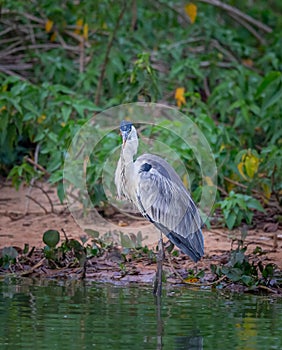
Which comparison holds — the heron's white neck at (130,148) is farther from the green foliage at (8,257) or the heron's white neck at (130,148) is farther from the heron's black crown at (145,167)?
the green foliage at (8,257)

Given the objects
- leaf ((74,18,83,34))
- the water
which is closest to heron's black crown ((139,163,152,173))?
the water

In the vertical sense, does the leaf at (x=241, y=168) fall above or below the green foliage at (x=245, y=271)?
above

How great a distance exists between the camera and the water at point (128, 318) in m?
4.71

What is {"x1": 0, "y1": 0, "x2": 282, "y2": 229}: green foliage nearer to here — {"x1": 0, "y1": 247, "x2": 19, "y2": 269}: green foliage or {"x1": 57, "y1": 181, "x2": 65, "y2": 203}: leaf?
{"x1": 57, "y1": 181, "x2": 65, "y2": 203}: leaf

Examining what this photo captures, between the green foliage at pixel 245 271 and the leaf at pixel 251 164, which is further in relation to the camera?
the leaf at pixel 251 164

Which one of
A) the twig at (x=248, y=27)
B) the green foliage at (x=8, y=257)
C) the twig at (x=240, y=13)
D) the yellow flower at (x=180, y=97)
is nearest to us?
the green foliage at (x=8, y=257)

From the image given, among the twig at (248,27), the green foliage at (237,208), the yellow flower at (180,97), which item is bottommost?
the green foliage at (237,208)

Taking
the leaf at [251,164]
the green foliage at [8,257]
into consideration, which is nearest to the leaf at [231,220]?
the leaf at [251,164]

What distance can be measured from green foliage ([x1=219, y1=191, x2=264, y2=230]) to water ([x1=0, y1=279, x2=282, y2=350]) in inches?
56.6

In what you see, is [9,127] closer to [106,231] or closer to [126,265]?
[106,231]

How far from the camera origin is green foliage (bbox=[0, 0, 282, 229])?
8250mm

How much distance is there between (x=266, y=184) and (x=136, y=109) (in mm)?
1459

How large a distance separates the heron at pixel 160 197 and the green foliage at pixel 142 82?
1207 mm

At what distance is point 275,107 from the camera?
28.6ft
